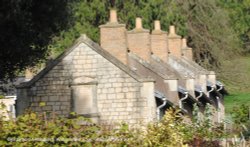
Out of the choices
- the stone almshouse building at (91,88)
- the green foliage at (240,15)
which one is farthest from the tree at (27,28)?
the green foliage at (240,15)

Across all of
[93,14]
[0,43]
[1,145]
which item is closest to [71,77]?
[0,43]

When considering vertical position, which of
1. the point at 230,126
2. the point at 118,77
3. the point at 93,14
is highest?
the point at 93,14

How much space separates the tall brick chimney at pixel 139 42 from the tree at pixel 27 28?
792 centimetres

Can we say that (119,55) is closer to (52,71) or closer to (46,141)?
(52,71)

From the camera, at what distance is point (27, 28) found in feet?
62.0

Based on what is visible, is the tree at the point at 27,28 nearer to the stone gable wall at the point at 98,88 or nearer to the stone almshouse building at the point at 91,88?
the stone almshouse building at the point at 91,88

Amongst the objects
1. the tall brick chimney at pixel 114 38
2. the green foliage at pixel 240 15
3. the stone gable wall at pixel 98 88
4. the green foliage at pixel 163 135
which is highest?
the green foliage at pixel 240 15

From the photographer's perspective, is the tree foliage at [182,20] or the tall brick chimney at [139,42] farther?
the tree foliage at [182,20]

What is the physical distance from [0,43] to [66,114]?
347cm

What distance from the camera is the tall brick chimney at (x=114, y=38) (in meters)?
23.7

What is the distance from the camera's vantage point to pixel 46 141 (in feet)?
35.1

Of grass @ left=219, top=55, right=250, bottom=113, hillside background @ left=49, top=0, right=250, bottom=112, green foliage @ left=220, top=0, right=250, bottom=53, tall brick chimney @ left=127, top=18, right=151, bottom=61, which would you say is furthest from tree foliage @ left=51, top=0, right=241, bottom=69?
green foliage @ left=220, top=0, right=250, bottom=53

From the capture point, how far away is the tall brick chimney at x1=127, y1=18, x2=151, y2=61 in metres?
29.0

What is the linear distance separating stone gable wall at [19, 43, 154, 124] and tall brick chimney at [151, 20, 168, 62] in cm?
1278
